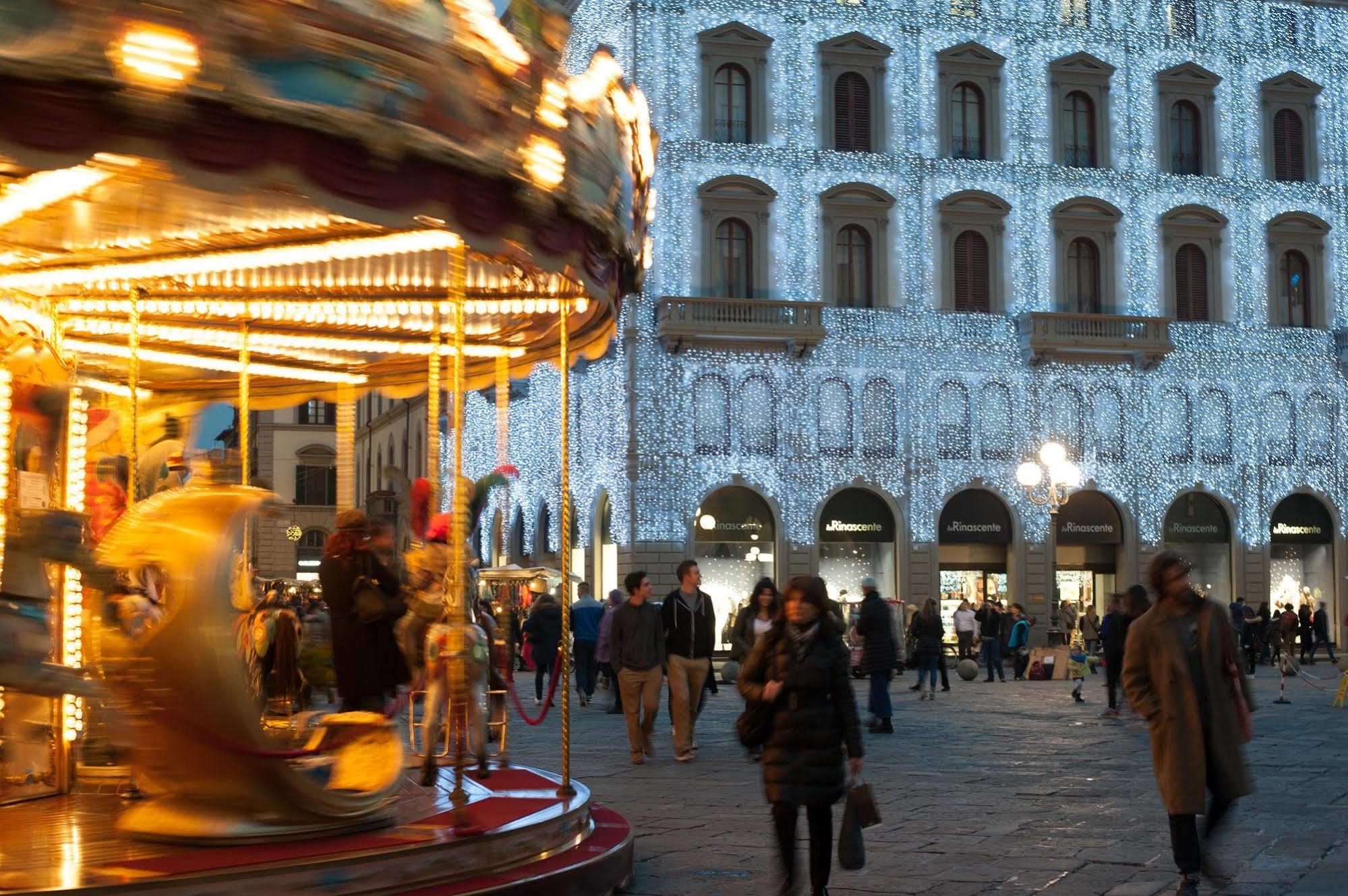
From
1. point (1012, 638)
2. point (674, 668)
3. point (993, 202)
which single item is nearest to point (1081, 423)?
point (993, 202)

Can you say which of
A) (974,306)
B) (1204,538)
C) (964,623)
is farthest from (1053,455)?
(1204,538)

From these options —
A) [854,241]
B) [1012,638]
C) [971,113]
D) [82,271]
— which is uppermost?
[971,113]

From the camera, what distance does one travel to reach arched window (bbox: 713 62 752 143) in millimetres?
33219

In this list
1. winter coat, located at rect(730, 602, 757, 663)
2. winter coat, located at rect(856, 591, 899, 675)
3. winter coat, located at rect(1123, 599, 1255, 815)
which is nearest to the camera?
winter coat, located at rect(1123, 599, 1255, 815)

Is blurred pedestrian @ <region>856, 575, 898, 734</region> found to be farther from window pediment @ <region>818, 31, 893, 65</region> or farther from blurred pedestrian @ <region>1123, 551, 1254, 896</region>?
window pediment @ <region>818, 31, 893, 65</region>

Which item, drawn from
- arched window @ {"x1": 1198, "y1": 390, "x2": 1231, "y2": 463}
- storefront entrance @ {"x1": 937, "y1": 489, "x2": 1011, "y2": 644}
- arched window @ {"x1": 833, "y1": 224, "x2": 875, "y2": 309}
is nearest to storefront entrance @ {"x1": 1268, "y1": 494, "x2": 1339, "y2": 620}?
arched window @ {"x1": 1198, "y1": 390, "x2": 1231, "y2": 463}

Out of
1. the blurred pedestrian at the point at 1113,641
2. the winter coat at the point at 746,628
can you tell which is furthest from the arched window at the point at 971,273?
the winter coat at the point at 746,628

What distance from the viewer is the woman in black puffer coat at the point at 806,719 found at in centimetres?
645

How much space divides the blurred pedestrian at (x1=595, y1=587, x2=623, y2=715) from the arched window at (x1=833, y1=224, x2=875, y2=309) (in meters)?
13.1

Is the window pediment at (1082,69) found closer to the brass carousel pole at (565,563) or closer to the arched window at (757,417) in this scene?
the arched window at (757,417)

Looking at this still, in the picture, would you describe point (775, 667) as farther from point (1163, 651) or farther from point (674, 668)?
point (674, 668)

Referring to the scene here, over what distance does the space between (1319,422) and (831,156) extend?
40.8ft

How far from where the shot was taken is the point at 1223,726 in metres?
7.07

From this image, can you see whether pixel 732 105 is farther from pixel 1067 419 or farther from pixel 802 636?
pixel 802 636
